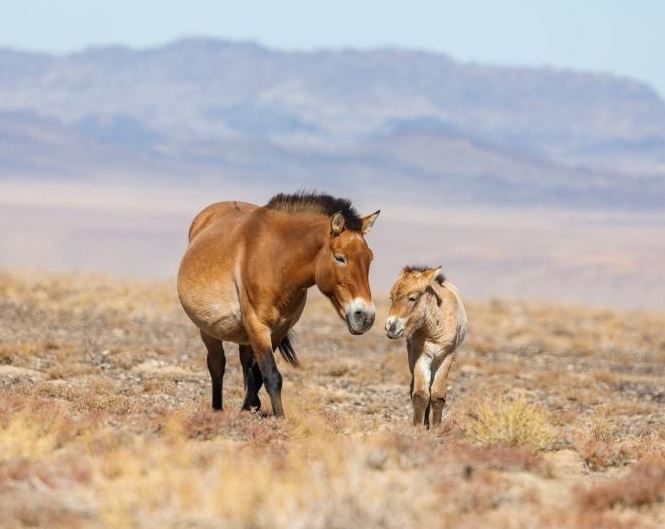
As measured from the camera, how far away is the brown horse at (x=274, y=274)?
12.6 m

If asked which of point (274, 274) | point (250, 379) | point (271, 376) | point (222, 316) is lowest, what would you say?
point (250, 379)

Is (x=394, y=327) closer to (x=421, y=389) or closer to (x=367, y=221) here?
(x=421, y=389)

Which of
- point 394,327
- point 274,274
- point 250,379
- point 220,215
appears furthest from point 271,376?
point 220,215

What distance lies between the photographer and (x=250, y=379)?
14266 millimetres

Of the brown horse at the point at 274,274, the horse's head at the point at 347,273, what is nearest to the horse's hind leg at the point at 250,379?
the brown horse at the point at 274,274

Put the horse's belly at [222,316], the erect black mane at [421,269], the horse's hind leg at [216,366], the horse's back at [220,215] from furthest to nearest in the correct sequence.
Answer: the horse's back at [220,215]
the horse's hind leg at [216,366]
the erect black mane at [421,269]
the horse's belly at [222,316]

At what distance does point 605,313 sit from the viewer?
47688mm

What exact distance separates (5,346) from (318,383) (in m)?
4.91

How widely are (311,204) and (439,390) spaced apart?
2.43 metres

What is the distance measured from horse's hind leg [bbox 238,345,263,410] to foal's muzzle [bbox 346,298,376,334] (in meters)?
2.18

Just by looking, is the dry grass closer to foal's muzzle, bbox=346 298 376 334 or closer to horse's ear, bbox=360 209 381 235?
foal's muzzle, bbox=346 298 376 334

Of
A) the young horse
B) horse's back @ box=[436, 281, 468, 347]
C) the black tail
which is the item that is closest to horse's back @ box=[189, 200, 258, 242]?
the black tail

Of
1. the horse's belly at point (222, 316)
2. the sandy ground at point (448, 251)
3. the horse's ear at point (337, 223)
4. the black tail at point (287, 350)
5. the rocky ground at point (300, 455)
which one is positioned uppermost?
the sandy ground at point (448, 251)

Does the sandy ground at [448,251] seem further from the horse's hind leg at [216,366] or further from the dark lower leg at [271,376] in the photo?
the dark lower leg at [271,376]
